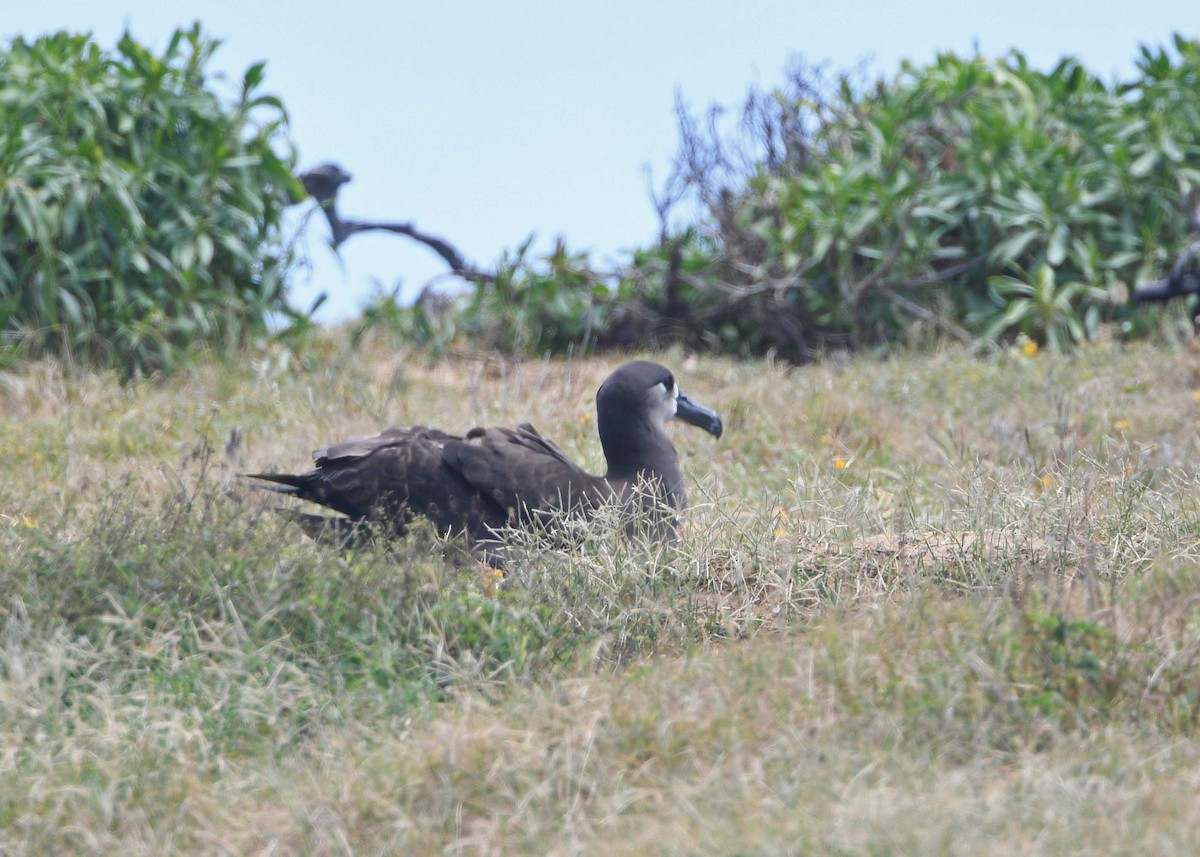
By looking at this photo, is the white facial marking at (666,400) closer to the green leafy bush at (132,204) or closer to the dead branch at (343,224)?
the green leafy bush at (132,204)

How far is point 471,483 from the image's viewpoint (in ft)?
18.1

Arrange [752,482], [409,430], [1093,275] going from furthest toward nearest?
1. [1093,275]
2. [752,482]
3. [409,430]

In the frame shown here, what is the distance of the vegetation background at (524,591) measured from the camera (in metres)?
3.19

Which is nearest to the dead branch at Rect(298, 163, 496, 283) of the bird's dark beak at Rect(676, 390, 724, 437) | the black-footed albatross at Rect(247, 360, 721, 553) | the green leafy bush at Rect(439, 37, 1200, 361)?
the green leafy bush at Rect(439, 37, 1200, 361)

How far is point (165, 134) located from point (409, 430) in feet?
18.2

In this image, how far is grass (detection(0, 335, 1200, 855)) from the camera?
10.1 ft

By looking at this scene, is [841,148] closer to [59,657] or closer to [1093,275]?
[1093,275]

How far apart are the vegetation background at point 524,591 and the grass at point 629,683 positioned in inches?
0.6

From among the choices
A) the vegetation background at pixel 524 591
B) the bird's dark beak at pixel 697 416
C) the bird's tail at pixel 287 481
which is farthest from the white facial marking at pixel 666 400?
the bird's tail at pixel 287 481

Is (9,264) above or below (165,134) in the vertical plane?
below

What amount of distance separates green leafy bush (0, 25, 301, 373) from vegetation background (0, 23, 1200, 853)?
3 cm

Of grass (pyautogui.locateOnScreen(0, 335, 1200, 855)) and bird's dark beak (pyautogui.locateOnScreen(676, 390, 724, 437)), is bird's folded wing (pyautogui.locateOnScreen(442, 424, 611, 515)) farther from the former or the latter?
bird's dark beak (pyautogui.locateOnScreen(676, 390, 724, 437))

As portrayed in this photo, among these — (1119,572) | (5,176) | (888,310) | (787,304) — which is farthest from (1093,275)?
(5,176)

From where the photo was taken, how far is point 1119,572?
454cm
